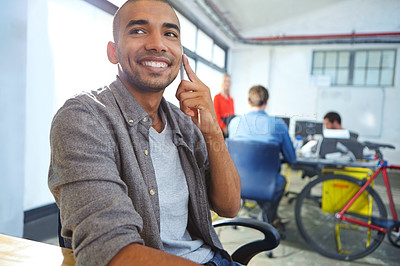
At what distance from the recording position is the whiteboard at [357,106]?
22.0ft

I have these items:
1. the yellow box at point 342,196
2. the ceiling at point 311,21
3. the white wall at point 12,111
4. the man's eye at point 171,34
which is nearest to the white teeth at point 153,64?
the man's eye at point 171,34

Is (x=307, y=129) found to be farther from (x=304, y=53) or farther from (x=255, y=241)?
(x=304, y=53)

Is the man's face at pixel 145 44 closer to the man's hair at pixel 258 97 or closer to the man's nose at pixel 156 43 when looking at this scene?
the man's nose at pixel 156 43

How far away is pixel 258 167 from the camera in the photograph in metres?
2.20

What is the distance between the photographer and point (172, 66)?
866mm

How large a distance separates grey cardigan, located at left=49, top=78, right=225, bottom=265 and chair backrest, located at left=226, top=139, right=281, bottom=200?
1361mm

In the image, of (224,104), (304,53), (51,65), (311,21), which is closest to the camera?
(51,65)

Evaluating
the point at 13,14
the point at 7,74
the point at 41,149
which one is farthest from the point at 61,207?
the point at 41,149

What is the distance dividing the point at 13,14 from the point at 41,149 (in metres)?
1.18

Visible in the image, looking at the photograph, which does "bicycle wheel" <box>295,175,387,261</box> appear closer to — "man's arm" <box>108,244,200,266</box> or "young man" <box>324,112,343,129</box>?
"young man" <box>324,112,343,129</box>

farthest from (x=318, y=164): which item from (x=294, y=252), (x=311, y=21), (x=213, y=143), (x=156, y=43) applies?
(x=311, y=21)

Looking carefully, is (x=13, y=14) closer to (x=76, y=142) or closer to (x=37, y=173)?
(x=37, y=173)

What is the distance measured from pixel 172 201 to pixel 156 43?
0.46 meters

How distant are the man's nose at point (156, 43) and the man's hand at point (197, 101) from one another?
110 mm
